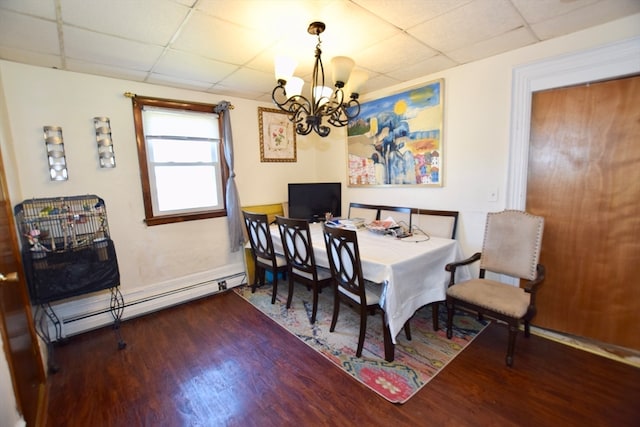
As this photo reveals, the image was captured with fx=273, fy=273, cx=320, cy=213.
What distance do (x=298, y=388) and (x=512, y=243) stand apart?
200 centimetres

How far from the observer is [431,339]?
2258 mm

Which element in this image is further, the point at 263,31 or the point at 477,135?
the point at 477,135

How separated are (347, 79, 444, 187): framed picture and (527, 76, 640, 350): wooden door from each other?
0.82 meters

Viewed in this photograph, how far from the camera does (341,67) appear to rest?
179cm

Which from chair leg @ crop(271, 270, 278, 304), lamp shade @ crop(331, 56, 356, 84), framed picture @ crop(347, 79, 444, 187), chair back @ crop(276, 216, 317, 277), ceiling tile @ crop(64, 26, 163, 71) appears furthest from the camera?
chair leg @ crop(271, 270, 278, 304)

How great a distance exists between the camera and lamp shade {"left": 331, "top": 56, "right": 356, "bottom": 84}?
176 centimetres

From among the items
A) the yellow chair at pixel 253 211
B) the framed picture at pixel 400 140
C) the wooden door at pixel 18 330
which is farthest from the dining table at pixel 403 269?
the wooden door at pixel 18 330

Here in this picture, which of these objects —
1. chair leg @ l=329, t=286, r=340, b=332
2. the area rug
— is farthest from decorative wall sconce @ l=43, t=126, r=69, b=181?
chair leg @ l=329, t=286, r=340, b=332

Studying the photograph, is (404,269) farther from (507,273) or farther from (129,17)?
(129,17)

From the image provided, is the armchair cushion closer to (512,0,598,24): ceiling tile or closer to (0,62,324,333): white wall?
(512,0,598,24): ceiling tile

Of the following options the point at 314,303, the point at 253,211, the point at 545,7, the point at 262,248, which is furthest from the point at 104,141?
the point at 545,7

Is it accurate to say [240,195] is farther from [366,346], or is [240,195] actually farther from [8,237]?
[366,346]

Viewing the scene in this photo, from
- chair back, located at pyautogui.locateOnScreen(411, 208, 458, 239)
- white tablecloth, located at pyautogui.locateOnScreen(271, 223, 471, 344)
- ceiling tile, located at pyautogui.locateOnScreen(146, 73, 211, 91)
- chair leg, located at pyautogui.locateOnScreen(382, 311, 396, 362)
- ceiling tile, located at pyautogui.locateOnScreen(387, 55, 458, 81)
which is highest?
ceiling tile, located at pyautogui.locateOnScreen(146, 73, 211, 91)

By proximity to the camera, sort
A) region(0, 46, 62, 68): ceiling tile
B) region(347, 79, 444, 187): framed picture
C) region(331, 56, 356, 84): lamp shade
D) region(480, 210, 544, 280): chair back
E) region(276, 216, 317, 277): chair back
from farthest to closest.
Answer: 1. region(347, 79, 444, 187): framed picture
2. region(276, 216, 317, 277): chair back
3. region(480, 210, 544, 280): chair back
4. region(0, 46, 62, 68): ceiling tile
5. region(331, 56, 356, 84): lamp shade
